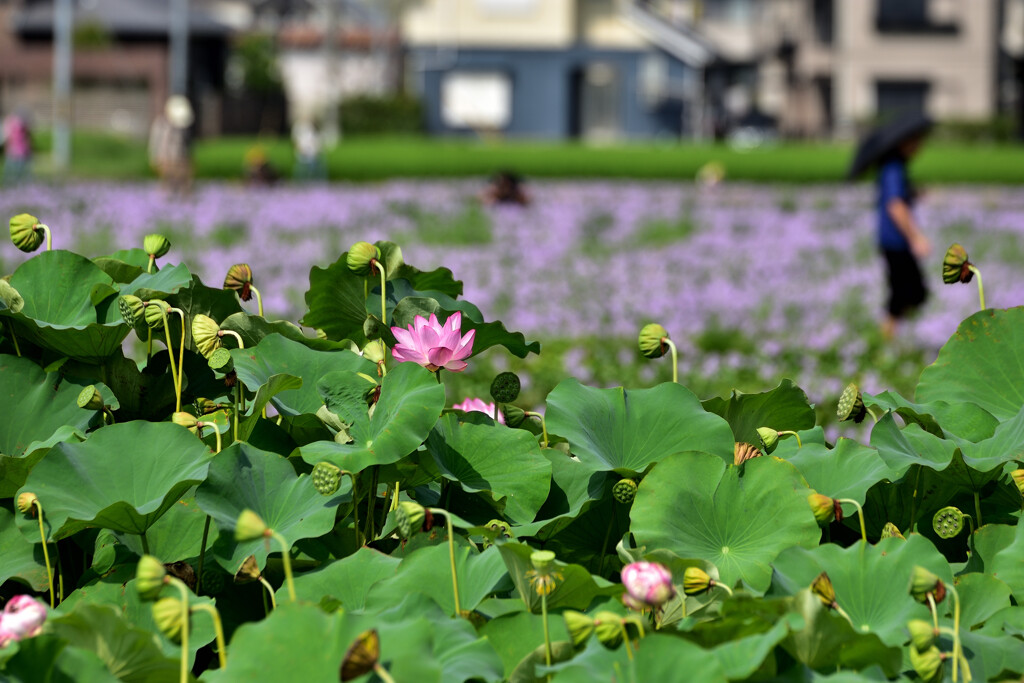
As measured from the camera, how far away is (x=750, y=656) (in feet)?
3.41

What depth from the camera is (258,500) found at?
141 cm

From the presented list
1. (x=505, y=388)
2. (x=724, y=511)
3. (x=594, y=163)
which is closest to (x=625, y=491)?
(x=724, y=511)

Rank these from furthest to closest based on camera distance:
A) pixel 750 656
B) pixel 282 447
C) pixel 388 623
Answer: pixel 282 447, pixel 388 623, pixel 750 656

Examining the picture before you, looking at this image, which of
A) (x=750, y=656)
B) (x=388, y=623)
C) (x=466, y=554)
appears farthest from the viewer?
(x=466, y=554)

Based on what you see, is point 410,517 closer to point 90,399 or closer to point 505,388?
point 505,388

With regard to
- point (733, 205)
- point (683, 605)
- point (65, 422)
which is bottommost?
point (683, 605)

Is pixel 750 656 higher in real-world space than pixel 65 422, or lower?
lower

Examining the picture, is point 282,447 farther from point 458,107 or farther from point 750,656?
point 458,107

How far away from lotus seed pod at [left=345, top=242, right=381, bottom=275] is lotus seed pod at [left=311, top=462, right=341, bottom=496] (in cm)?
35

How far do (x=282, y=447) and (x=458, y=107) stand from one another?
130 feet

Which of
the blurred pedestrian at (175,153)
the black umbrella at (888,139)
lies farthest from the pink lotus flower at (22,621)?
the blurred pedestrian at (175,153)

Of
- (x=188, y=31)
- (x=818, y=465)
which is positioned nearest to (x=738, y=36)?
(x=188, y=31)

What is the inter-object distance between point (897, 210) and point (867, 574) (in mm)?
6945

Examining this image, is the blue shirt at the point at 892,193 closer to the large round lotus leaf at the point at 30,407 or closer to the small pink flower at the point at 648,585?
the large round lotus leaf at the point at 30,407
